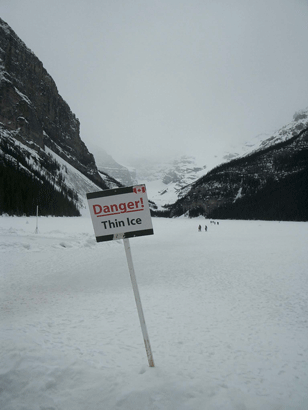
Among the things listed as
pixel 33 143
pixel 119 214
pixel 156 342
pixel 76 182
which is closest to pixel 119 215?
pixel 119 214

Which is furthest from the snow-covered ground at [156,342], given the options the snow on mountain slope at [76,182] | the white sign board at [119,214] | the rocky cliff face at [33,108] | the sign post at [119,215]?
the rocky cliff face at [33,108]

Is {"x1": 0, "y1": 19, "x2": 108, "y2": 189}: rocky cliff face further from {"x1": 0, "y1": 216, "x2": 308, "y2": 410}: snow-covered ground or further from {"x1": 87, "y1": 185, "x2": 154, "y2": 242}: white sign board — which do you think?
{"x1": 87, "y1": 185, "x2": 154, "y2": 242}: white sign board

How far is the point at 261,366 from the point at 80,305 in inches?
198

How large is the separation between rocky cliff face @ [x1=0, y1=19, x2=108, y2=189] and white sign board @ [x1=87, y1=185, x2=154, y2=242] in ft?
366

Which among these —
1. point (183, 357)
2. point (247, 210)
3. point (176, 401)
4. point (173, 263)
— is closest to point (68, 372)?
point (176, 401)

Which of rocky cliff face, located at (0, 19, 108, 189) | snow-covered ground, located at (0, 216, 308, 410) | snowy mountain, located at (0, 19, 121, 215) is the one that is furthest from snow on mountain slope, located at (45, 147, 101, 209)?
snow-covered ground, located at (0, 216, 308, 410)

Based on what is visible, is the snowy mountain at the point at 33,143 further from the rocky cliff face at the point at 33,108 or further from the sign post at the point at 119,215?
the sign post at the point at 119,215

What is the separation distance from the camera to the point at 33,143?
97875 mm

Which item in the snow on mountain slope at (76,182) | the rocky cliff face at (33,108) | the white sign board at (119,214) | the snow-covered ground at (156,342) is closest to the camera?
the snow-covered ground at (156,342)

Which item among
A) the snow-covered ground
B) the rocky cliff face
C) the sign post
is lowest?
the snow-covered ground

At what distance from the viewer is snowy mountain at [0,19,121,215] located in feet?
166

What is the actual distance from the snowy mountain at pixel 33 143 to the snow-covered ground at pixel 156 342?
41.3 meters

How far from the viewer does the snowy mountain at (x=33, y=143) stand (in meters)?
50.5


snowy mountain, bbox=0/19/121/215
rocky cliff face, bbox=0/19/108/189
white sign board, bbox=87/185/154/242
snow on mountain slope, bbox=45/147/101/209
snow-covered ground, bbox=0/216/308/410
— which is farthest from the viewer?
snow on mountain slope, bbox=45/147/101/209
